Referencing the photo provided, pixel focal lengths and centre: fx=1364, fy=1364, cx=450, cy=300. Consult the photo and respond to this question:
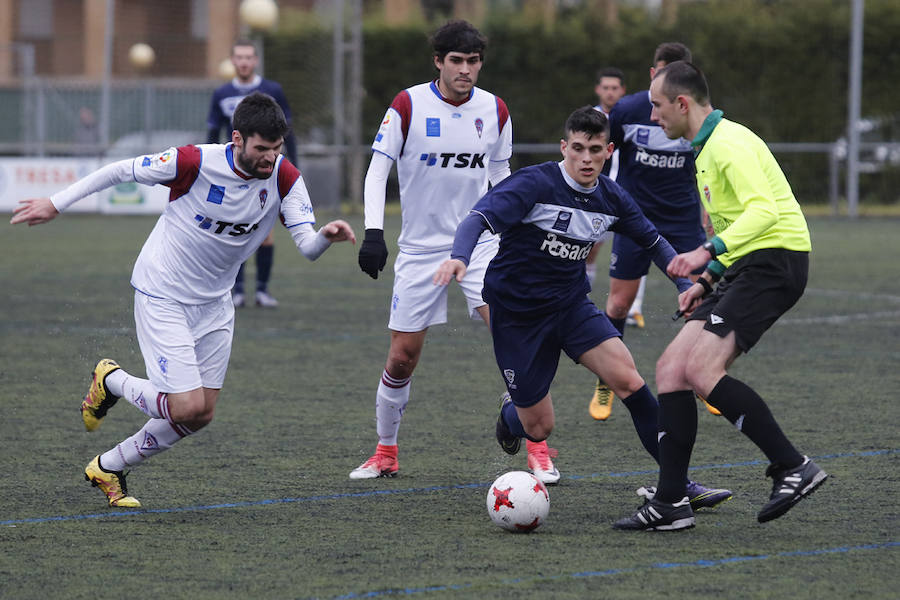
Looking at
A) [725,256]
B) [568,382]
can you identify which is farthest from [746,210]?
[568,382]

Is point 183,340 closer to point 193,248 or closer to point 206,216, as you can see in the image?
point 193,248

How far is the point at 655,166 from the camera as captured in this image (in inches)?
329

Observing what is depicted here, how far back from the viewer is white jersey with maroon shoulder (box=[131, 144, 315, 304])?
19.0 feet

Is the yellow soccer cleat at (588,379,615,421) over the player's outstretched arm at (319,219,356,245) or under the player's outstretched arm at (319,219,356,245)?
under

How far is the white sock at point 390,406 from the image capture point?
6500mm

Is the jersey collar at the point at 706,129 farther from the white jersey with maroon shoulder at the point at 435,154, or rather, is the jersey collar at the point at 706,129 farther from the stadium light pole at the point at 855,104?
the stadium light pole at the point at 855,104

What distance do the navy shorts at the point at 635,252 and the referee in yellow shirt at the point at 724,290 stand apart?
2.83 m

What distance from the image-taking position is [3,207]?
28016 millimetres

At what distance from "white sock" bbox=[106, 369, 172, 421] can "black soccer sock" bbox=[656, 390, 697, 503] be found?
206 cm

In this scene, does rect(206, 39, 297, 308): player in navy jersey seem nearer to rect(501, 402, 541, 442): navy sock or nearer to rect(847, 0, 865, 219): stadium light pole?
rect(501, 402, 541, 442): navy sock

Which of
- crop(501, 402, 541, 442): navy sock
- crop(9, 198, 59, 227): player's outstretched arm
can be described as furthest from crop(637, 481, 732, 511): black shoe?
crop(9, 198, 59, 227): player's outstretched arm

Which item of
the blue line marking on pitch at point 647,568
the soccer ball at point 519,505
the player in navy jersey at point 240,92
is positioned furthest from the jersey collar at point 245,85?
the blue line marking on pitch at point 647,568

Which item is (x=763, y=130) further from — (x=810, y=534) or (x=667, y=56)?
(x=810, y=534)

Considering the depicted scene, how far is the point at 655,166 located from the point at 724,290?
304 cm
